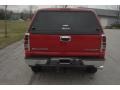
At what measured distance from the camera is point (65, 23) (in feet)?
25.4

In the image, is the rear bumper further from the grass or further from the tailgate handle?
the grass

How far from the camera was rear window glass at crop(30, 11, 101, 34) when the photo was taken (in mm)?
7461

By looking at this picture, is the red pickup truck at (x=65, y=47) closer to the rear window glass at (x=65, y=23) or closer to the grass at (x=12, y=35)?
the rear window glass at (x=65, y=23)

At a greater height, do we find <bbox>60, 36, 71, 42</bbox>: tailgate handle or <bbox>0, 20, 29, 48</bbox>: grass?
<bbox>60, 36, 71, 42</bbox>: tailgate handle

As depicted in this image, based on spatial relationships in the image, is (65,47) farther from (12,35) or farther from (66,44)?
(12,35)

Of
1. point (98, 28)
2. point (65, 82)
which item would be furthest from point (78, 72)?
point (98, 28)

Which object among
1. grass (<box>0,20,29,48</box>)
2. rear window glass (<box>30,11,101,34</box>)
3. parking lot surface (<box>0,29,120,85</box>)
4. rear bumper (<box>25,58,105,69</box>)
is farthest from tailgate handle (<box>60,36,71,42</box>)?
grass (<box>0,20,29,48</box>)

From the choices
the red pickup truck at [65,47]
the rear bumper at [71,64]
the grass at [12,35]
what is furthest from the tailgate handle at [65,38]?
the grass at [12,35]

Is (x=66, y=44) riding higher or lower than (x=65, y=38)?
lower

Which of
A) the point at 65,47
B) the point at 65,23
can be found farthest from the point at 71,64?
the point at 65,23

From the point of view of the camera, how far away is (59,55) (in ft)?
24.2

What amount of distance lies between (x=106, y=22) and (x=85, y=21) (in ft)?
262

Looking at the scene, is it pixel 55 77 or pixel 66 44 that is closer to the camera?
pixel 66 44

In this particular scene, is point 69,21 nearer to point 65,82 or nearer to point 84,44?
point 84,44
